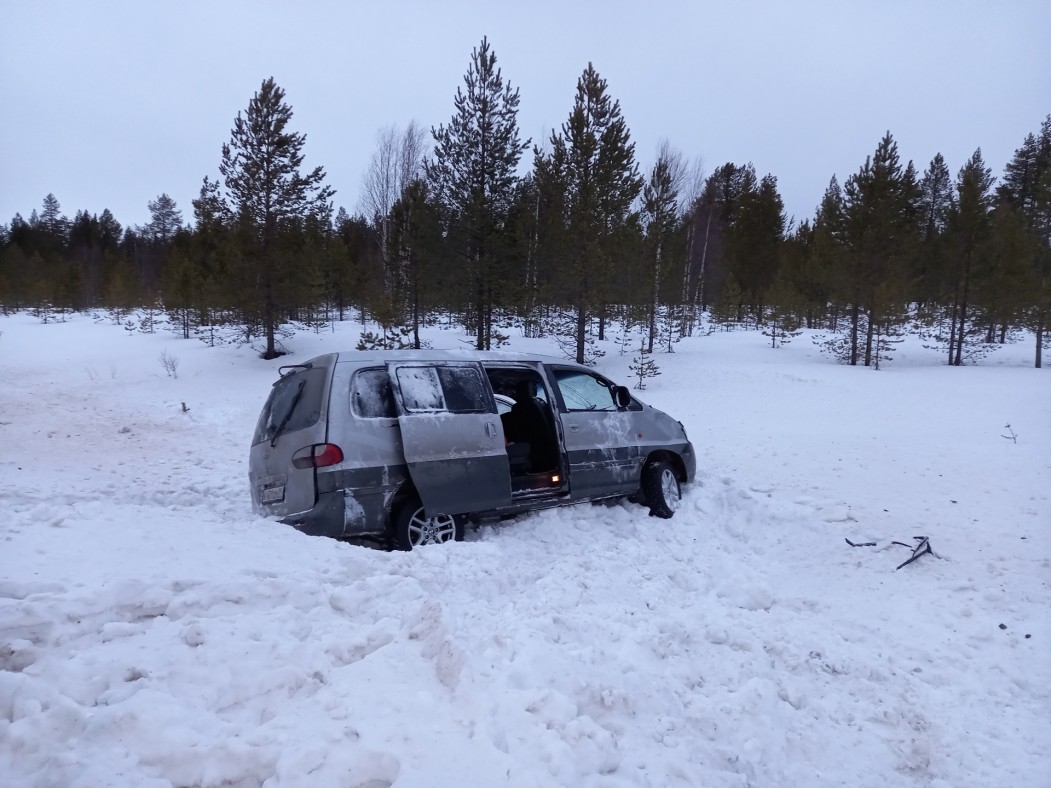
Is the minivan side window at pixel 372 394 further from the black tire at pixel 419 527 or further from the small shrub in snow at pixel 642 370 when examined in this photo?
the small shrub in snow at pixel 642 370

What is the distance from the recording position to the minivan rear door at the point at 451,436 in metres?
4.94

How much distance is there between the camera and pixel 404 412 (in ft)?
16.4

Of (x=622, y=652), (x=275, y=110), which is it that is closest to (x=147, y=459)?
Answer: (x=622, y=652)

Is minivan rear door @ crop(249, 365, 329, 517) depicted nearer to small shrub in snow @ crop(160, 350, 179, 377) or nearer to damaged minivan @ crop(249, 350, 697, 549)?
damaged minivan @ crop(249, 350, 697, 549)

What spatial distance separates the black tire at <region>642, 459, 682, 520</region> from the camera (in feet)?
21.6

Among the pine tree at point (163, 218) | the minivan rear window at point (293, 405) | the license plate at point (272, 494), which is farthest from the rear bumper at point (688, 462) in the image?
the pine tree at point (163, 218)

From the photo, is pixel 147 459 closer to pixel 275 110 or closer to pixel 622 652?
pixel 622 652

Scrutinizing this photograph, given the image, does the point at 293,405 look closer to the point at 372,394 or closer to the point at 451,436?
the point at 372,394

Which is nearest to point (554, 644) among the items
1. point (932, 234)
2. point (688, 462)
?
point (688, 462)

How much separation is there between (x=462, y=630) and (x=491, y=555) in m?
1.24

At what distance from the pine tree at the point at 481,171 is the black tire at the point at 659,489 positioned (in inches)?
578

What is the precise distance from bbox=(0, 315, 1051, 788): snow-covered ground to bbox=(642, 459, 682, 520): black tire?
197mm

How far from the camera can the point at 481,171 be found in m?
20.9

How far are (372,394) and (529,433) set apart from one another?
2458 mm
